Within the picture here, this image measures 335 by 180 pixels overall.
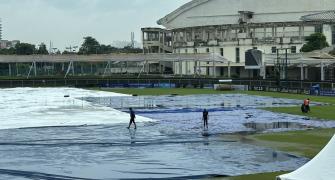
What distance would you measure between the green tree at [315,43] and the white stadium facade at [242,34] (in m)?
2.87

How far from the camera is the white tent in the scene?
17438 mm

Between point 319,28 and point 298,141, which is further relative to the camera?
point 319,28

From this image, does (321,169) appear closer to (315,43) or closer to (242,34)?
(315,43)

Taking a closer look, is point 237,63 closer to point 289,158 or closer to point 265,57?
point 265,57

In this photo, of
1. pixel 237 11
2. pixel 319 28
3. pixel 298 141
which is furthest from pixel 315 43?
pixel 298 141

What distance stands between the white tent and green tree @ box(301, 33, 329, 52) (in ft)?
381

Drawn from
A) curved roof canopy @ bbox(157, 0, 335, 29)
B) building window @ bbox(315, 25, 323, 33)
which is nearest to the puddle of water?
building window @ bbox(315, 25, 323, 33)

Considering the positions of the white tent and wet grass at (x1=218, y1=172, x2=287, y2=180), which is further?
wet grass at (x1=218, y1=172, x2=287, y2=180)

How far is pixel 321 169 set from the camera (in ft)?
58.3

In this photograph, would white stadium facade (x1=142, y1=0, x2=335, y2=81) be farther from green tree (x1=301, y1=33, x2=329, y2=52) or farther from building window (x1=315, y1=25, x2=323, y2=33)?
green tree (x1=301, y1=33, x2=329, y2=52)

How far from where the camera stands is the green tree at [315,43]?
131000mm

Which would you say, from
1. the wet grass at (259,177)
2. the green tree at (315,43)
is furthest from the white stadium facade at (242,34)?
the wet grass at (259,177)

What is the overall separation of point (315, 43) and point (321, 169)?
118 metres

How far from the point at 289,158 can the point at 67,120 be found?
23.7 metres
